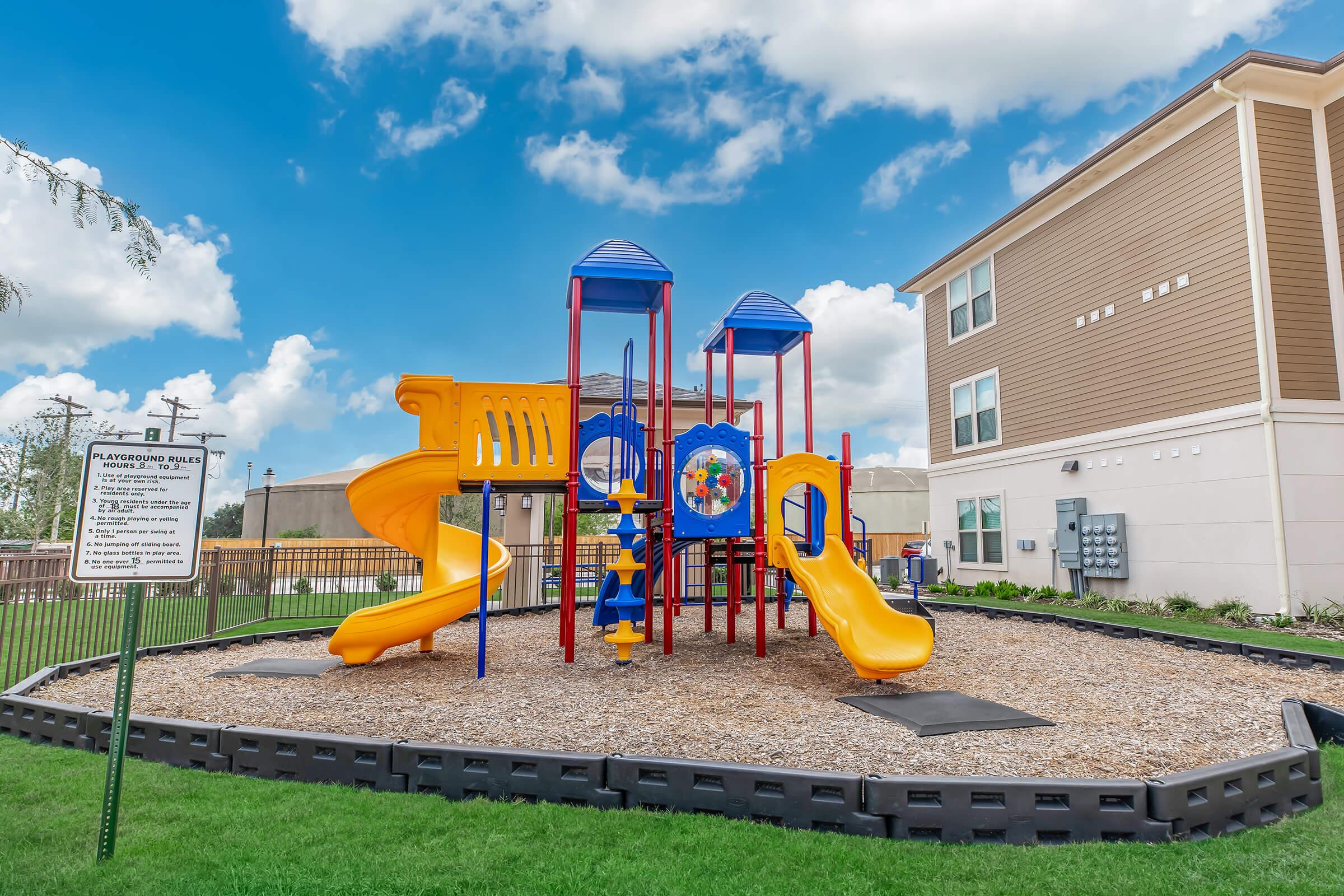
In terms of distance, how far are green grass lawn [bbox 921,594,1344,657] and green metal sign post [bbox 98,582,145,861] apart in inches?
383

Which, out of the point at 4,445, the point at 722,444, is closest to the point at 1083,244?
the point at 722,444

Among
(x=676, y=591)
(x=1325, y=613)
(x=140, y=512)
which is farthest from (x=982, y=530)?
(x=140, y=512)

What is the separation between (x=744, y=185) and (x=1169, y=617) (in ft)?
41.5

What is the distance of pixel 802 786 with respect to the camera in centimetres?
327

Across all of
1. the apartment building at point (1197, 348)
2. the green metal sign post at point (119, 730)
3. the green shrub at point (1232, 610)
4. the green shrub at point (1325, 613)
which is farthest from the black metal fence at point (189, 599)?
the green shrub at point (1325, 613)

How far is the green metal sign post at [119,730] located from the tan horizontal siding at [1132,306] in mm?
13061

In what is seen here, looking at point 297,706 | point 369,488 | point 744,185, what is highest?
point 744,185

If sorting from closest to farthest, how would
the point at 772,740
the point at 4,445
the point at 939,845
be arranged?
1. the point at 939,845
2. the point at 772,740
3. the point at 4,445

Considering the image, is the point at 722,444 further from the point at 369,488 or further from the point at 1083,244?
the point at 1083,244

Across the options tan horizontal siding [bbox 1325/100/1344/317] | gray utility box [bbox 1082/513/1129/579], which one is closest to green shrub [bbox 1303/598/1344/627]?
gray utility box [bbox 1082/513/1129/579]

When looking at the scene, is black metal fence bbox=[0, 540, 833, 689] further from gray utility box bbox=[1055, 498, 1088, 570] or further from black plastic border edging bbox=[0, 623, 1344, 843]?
gray utility box bbox=[1055, 498, 1088, 570]

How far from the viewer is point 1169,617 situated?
36.7 ft

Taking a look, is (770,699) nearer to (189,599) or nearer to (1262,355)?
(189,599)

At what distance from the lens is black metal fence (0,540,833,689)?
6680 millimetres
